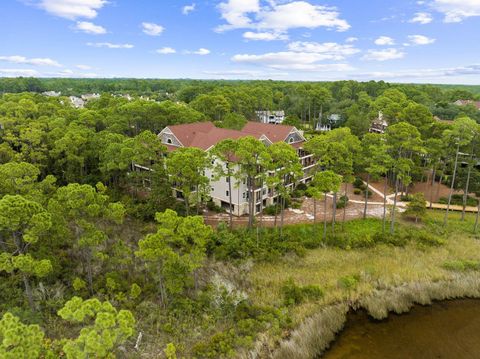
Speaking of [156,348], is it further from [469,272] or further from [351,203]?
[351,203]

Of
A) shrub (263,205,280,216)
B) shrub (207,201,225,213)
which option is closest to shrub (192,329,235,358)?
shrub (207,201,225,213)

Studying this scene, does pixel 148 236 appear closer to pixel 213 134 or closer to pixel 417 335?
pixel 417 335

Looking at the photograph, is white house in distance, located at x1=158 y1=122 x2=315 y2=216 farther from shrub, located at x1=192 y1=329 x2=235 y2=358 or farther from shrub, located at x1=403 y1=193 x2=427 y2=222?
shrub, located at x1=192 y1=329 x2=235 y2=358

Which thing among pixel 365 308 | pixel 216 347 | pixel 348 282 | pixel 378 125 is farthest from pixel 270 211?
pixel 378 125

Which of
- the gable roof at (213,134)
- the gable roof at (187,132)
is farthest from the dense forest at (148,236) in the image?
the gable roof at (187,132)

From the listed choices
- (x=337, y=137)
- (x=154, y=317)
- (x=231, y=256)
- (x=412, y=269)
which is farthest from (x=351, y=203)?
(x=154, y=317)
